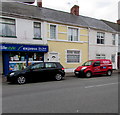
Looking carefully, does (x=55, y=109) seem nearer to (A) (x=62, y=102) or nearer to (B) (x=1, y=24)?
(A) (x=62, y=102)

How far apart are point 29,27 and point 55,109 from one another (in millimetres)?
10608

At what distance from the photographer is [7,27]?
11570 mm

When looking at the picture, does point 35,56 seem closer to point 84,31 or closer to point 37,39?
point 37,39

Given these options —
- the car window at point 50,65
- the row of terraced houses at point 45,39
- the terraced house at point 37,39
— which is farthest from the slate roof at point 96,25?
the car window at point 50,65

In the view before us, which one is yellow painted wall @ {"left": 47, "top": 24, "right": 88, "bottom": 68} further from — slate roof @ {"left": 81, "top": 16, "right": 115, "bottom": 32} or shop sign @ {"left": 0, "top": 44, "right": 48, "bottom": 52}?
slate roof @ {"left": 81, "top": 16, "right": 115, "bottom": 32}

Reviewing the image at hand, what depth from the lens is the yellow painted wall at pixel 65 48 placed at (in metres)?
13.7

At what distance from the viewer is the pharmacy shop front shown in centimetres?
1119

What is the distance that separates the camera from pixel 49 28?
1341 cm

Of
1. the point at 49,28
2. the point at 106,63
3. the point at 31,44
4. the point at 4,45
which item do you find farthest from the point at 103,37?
the point at 4,45

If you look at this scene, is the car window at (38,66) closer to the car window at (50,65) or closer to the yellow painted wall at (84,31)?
the car window at (50,65)

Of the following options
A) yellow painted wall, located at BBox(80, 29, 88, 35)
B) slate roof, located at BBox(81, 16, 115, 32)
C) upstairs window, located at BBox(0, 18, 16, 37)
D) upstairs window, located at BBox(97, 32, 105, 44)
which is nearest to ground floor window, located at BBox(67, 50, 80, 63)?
yellow painted wall, located at BBox(80, 29, 88, 35)

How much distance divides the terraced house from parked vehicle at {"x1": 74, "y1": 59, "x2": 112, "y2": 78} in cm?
357

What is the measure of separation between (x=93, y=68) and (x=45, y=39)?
642 cm

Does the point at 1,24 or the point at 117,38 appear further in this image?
the point at 117,38
